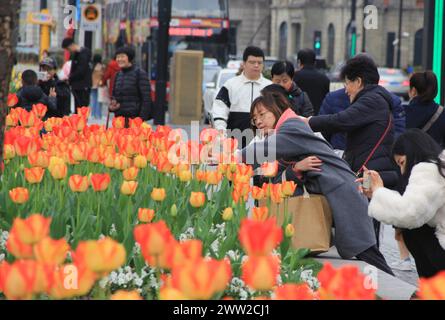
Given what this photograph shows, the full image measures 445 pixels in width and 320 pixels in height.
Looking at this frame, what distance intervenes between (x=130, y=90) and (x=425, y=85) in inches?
165

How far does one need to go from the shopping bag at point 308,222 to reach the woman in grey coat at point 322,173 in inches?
4.1

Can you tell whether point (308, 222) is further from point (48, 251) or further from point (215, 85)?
point (215, 85)

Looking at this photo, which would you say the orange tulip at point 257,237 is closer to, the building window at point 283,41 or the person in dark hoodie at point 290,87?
the person in dark hoodie at point 290,87

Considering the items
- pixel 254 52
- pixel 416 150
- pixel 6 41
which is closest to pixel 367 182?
pixel 416 150

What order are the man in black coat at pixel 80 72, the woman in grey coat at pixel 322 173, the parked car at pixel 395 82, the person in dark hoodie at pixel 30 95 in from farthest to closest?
the parked car at pixel 395 82, the man in black coat at pixel 80 72, the person in dark hoodie at pixel 30 95, the woman in grey coat at pixel 322 173

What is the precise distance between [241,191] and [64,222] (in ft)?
2.96

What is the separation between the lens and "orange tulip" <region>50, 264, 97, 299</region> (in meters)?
2.88

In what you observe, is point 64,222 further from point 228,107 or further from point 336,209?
point 228,107

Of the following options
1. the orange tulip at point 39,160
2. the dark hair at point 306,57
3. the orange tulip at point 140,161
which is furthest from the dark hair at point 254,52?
the orange tulip at point 39,160

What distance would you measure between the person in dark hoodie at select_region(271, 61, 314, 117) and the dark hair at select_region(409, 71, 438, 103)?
3.16ft

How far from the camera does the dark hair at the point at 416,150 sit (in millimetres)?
5281

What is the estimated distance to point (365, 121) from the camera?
300 inches

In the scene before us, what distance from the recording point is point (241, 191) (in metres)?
5.63
